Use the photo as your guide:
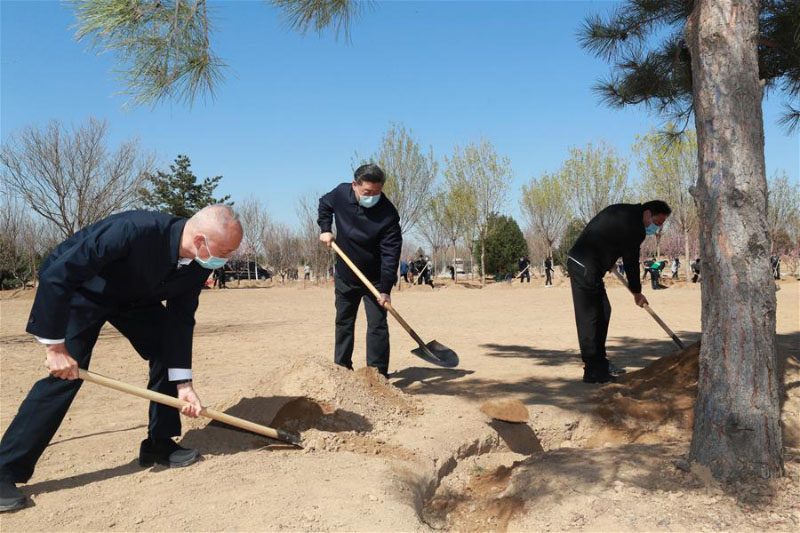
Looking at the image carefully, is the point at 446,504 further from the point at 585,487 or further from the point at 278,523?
the point at 278,523

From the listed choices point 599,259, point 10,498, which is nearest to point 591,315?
point 599,259

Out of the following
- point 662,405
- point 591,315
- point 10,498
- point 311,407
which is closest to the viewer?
point 10,498

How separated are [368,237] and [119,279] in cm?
223

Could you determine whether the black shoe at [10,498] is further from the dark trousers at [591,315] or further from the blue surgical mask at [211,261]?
the dark trousers at [591,315]

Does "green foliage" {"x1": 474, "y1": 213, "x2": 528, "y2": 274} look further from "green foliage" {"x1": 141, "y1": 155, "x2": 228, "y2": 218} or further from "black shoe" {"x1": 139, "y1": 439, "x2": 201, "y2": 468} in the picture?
"black shoe" {"x1": 139, "y1": 439, "x2": 201, "y2": 468}

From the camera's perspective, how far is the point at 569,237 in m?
38.0

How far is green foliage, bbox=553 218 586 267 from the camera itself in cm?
3276

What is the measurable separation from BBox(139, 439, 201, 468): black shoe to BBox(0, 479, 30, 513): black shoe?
598mm

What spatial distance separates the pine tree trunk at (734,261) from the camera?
272 cm

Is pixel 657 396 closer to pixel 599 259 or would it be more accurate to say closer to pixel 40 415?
pixel 599 259

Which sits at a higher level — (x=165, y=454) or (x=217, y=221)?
(x=217, y=221)

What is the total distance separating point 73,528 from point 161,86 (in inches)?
118

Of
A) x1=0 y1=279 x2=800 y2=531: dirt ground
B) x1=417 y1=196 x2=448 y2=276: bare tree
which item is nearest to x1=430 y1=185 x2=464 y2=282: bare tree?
x1=417 y1=196 x2=448 y2=276: bare tree

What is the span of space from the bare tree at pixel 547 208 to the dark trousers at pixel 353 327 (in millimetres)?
29416
